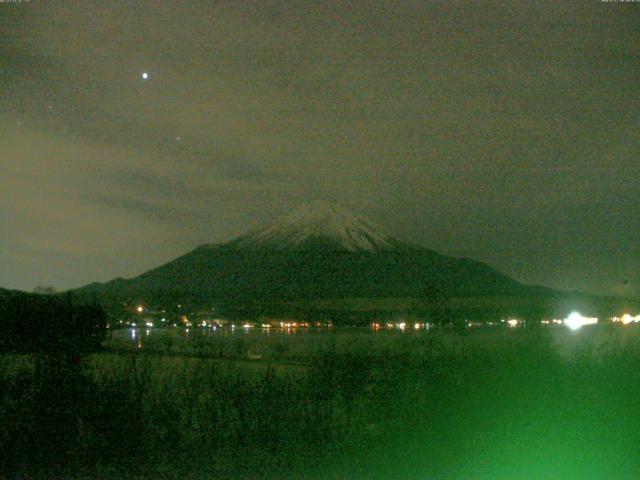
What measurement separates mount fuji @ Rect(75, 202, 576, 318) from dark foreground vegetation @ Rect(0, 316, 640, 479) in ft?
201

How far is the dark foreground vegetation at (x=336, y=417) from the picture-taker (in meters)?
10.5

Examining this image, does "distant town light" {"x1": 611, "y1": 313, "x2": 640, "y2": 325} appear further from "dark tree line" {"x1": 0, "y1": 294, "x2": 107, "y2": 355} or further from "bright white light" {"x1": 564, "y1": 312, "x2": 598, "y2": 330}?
"dark tree line" {"x1": 0, "y1": 294, "x2": 107, "y2": 355}

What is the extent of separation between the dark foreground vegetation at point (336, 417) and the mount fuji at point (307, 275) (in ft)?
201

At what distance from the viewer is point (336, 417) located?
12367 millimetres

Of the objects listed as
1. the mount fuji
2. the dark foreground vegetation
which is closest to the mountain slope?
the mount fuji

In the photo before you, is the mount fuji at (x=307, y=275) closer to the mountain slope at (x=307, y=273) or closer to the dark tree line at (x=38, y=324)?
the mountain slope at (x=307, y=273)

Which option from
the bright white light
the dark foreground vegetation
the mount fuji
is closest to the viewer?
the dark foreground vegetation

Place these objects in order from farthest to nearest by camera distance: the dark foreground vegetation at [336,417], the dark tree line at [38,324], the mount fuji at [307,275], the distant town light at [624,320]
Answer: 1. the mount fuji at [307,275]
2. the distant town light at [624,320]
3. the dark tree line at [38,324]
4. the dark foreground vegetation at [336,417]

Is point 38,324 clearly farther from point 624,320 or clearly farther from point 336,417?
point 624,320

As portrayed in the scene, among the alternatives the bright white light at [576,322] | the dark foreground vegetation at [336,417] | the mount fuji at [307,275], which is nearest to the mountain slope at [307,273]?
the mount fuji at [307,275]

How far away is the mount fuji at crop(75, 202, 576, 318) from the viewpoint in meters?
89.5

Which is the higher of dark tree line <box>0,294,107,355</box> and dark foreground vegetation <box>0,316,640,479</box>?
dark tree line <box>0,294,107,355</box>

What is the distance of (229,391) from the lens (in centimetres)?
1214

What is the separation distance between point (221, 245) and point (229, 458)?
121269 mm
